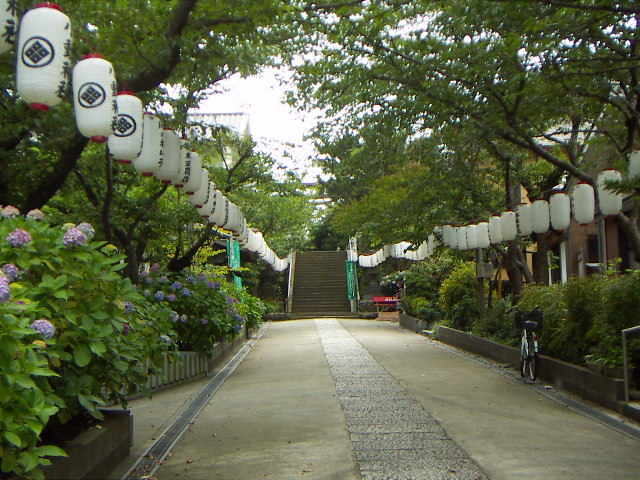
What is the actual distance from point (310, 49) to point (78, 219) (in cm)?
518

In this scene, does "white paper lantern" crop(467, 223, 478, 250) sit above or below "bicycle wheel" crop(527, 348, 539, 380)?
above

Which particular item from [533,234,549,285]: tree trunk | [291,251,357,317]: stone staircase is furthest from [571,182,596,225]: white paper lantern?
[291,251,357,317]: stone staircase

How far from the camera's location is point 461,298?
834 inches

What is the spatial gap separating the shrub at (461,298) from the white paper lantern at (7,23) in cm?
1558

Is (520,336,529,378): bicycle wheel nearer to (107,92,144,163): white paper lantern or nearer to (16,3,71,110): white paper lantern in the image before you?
(107,92,144,163): white paper lantern

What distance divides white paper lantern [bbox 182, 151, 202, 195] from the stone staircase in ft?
81.9

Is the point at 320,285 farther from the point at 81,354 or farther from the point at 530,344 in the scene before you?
the point at 81,354

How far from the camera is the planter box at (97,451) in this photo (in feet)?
15.8

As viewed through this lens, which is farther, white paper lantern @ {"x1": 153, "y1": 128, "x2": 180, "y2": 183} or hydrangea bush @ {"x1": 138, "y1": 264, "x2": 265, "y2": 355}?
hydrangea bush @ {"x1": 138, "y1": 264, "x2": 265, "y2": 355}

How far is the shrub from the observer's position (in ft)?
64.6

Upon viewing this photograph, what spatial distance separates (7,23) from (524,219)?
9658 millimetres

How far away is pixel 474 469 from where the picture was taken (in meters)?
6.01

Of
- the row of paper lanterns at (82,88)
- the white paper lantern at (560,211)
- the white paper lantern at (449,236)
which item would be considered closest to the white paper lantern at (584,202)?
the white paper lantern at (560,211)

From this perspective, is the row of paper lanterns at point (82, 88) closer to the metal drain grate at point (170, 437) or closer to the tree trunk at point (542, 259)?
the metal drain grate at point (170, 437)
